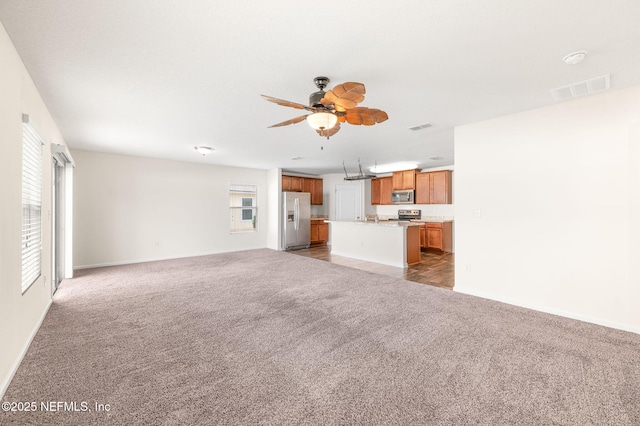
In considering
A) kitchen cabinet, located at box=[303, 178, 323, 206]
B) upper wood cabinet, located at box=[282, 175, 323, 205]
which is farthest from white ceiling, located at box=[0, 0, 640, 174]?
kitchen cabinet, located at box=[303, 178, 323, 206]

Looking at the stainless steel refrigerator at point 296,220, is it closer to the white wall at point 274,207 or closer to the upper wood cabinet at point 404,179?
the white wall at point 274,207

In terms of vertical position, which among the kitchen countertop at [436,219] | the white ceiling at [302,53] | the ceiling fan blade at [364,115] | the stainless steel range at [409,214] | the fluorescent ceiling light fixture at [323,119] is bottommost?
the kitchen countertop at [436,219]

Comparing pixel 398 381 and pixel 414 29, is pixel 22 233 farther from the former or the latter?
pixel 414 29

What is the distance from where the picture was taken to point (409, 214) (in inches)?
332

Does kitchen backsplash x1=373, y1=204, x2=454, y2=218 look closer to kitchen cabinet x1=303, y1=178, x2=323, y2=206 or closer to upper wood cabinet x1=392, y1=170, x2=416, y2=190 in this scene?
upper wood cabinet x1=392, y1=170, x2=416, y2=190

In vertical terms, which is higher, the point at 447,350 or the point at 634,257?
the point at 634,257

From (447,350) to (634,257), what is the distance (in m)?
2.23

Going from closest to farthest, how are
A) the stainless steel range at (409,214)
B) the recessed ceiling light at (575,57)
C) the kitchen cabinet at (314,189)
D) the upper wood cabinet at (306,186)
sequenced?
the recessed ceiling light at (575,57) → the stainless steel range at (409,214) → the upper wood cabinet at (306,186) → the kitchen cabinet at (314,189)

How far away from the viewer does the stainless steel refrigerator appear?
8.13 metres

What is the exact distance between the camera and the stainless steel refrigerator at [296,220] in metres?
8.13

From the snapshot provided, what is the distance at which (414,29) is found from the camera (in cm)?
182

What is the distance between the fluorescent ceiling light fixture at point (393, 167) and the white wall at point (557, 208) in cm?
338

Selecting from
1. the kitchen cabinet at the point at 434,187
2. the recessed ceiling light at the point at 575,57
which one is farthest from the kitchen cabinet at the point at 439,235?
the recessed ceiling light at the point at 575,57

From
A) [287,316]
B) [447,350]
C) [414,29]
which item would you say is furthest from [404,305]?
[414,29]
